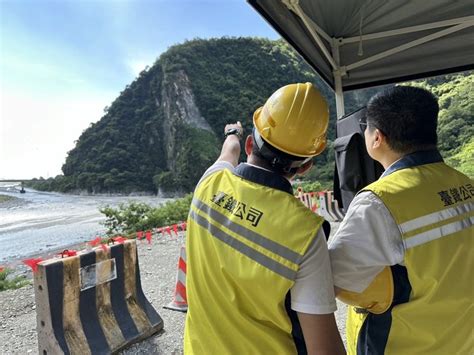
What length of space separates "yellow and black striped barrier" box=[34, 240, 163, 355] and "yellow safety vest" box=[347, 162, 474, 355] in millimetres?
2583

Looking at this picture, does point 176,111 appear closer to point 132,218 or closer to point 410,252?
point 132,218

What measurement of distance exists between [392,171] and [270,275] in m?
0.63

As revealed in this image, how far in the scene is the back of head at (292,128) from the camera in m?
1.06

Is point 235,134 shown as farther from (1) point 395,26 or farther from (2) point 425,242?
(1) point 395,26

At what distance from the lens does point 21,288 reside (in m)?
6.27

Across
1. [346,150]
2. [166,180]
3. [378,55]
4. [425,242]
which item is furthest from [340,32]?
[166,180]

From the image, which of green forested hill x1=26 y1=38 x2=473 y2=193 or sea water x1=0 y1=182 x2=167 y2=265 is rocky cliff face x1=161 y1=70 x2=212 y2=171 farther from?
sea water x1=0 y1=182 x2=167 y2=265

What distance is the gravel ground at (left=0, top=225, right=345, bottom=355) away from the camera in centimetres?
338

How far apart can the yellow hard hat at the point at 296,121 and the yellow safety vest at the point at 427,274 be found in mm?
272

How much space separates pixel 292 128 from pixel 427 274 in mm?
624

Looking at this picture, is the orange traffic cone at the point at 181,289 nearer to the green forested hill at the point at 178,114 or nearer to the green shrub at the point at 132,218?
the green shrub at the point at 132,218

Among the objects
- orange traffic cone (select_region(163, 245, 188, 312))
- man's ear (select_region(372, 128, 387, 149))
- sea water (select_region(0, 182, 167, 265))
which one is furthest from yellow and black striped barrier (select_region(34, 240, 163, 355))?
sea water (select_region(0, 182, 167, 265))

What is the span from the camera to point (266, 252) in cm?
93

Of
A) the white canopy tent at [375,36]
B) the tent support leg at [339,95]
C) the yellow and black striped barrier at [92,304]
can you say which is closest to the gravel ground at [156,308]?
the yellow and black striped barrier at [92,304]
